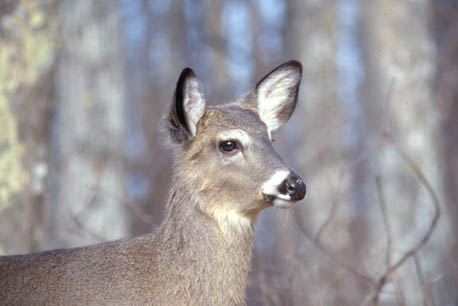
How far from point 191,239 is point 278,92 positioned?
131cm

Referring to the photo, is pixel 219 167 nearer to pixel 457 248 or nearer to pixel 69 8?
pixel 69 8

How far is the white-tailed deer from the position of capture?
430 cm

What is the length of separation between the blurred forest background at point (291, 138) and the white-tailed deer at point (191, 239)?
469 mm

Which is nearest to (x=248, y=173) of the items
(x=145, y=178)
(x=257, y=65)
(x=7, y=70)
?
(x=7, y=70)

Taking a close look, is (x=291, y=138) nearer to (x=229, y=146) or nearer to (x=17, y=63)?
(x=17, y=63)

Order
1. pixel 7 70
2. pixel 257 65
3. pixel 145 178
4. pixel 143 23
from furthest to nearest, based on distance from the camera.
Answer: pixel 143 23, pixel 257 65, pixel 145 178, pixel 7 70

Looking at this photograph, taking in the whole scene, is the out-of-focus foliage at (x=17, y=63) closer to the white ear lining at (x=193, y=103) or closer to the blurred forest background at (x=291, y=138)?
the blurred forest background at (x=291, y=138)

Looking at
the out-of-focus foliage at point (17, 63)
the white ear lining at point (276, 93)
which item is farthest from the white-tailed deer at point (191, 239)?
the out-of-focus foliage at point (17, 63)

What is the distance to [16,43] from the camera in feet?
21.8

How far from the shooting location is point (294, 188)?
412 cm

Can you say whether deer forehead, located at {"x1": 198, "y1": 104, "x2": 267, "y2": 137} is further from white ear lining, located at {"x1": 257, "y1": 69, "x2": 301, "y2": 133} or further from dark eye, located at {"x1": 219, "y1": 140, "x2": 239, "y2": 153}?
white ear lining, located at {"x1": 257, "y1": 69, "x2": 301, "y2": 133}

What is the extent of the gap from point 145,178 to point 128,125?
3.56m

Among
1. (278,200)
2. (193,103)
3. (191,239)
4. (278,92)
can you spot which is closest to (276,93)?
(278,92)

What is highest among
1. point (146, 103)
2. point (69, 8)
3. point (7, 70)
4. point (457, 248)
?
point (69, 8)
